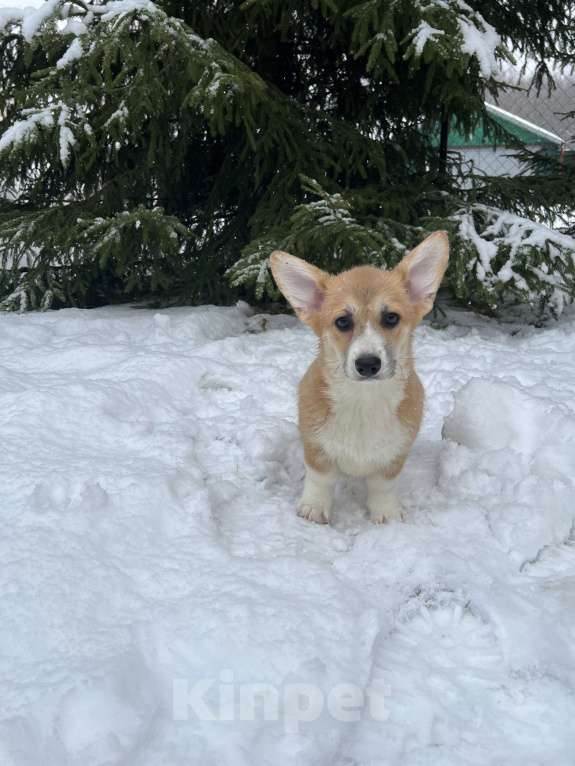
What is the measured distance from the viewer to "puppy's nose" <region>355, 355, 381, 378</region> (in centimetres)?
248

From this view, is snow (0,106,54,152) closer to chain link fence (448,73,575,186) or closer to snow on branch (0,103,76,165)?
snow on branch (0,103,76,165)

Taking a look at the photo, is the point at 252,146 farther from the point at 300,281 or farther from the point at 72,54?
the point at 300,281

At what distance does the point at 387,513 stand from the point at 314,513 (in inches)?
13.3

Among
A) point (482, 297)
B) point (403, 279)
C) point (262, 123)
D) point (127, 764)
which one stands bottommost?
point (127, 764)

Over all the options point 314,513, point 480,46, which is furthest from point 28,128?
point 314,513

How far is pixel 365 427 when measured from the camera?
2.77 m

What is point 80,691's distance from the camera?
1.65 m

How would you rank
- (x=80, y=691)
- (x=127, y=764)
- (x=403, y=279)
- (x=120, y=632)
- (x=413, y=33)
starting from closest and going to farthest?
(x=127, y=764) → (x=80, y=691) → (x=120, y=632) → (x=403, y=279) → (x=413, y=33)

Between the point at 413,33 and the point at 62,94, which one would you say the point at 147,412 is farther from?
the point at 413,33

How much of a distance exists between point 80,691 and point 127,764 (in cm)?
24

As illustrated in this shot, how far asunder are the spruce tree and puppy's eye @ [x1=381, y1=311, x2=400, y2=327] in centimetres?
226

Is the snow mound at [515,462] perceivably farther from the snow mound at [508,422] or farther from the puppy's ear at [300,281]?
the puppy's ear at [300,281]

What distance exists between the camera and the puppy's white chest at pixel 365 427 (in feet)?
9.07

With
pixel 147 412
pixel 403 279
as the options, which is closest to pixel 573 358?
pixel 403 279
